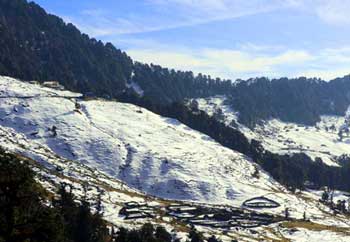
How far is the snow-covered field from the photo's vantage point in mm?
143250

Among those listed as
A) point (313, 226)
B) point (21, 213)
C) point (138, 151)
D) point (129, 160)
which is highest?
point (21, 213)

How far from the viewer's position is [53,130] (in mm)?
169125

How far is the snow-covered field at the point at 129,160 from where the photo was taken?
470 ft


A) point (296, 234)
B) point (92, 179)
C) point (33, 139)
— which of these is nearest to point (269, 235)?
point (296, 234)

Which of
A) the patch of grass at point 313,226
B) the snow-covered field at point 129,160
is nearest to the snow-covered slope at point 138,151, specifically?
the snow-covered field at point 129,160

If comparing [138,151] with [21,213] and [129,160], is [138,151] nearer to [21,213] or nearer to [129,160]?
[129,160]

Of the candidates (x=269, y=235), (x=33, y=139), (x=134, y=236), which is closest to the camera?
(x=134, y=236)

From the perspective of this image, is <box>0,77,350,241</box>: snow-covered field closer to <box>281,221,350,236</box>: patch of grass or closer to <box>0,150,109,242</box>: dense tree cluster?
<box>281,221,350,236</box>: patch of grass

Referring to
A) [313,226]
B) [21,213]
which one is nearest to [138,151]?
[313,226]

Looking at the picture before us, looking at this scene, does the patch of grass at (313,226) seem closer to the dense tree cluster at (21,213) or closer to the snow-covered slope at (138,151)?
the snow-covered slope at (138,151)

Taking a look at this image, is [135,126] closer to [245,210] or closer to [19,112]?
[19,112]

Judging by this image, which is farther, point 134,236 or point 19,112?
point 19,112

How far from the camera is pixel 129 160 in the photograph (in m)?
163

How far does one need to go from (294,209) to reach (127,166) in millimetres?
48624
